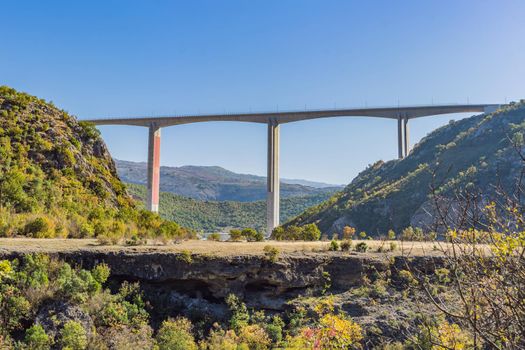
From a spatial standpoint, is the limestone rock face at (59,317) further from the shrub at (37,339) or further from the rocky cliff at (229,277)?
the rocky cliff at (229,277)

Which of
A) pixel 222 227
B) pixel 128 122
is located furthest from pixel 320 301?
pixel 222 227

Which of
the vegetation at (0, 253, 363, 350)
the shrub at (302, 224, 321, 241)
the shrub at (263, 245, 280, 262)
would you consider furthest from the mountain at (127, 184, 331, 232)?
the vegetation at (0, 253, 363, 350)

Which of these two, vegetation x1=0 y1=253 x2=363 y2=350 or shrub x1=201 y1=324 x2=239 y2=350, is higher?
vegetation x1=0 y1=253 x2=363 y2=350

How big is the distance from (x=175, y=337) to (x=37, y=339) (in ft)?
10.00

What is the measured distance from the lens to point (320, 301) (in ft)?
43.9

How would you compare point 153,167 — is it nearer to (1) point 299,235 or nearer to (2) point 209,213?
(2) point 209,213

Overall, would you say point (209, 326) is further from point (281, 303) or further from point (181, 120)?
point (181, 120)

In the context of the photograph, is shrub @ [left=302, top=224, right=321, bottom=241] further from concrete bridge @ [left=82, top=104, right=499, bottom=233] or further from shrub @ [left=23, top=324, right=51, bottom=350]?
concrete bridge @ [left=82, top=104, right=499, bottom=233]

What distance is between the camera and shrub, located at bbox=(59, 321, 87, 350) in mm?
10250

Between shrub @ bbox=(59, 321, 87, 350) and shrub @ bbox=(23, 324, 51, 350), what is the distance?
32 centimetres

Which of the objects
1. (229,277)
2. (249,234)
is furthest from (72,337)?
(249,234)

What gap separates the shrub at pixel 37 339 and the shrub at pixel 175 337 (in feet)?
8.35

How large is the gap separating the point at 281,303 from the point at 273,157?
38257mm

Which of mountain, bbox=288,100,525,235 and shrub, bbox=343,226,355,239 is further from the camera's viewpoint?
mountain, bbox=288,100,525,235
